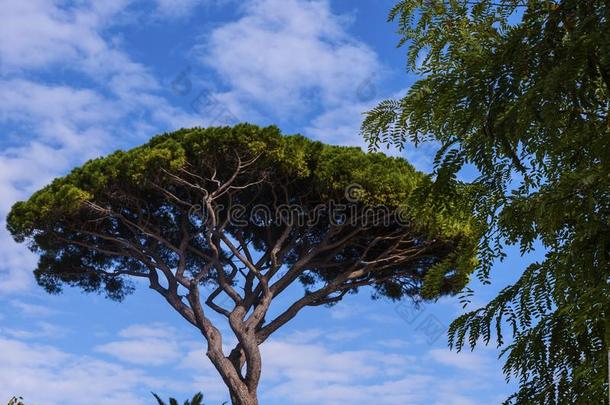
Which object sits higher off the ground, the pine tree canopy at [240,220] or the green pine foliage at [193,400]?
the pine tree canopy at [240,220]

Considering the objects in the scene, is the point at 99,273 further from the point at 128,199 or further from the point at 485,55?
the point at 485,55

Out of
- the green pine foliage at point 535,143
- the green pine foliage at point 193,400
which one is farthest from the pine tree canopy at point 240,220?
the green pine foliage at point 535,143

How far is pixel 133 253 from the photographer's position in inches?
844

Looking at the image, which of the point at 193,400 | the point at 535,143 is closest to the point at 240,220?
the point at 193,400

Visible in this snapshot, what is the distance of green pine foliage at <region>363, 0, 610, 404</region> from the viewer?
4.04 meters

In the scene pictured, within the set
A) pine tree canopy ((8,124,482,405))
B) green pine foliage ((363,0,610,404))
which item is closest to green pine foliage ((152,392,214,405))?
pine tree canopy ((8,124,482,405))

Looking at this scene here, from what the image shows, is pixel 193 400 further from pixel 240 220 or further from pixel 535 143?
pixel 535 143

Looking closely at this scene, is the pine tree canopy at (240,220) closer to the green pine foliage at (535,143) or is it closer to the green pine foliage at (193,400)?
the green pine foliage at (193,400)

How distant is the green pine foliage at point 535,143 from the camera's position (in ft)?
13.3

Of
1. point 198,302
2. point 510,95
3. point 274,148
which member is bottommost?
point 510,95

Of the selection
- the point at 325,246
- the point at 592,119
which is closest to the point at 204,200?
the point at 325,246

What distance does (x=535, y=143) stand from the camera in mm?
5203

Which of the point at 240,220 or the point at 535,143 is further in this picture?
the point at 240,220

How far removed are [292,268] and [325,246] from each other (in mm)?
1078
